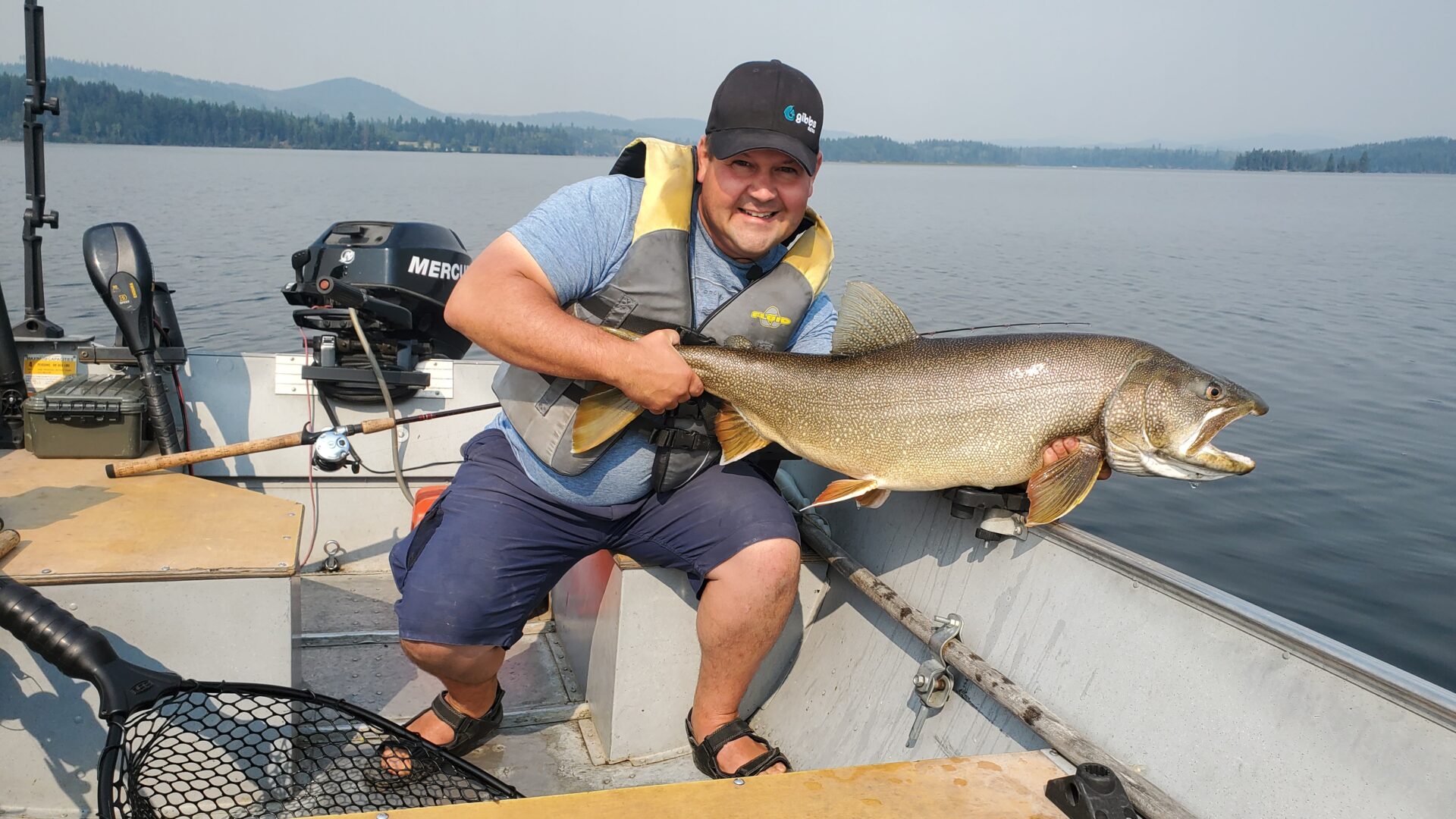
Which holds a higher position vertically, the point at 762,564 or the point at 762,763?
the point at 762,564

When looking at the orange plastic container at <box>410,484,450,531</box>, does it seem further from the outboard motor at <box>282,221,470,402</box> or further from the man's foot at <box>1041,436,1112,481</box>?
the man's foot at <box>1041,436,1112,481</box>

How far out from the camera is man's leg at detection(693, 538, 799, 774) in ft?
11.0

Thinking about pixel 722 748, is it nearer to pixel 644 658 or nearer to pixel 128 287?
pixel 644 658

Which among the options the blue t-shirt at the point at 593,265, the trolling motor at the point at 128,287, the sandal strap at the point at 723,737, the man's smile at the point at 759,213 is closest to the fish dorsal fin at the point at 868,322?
the man's smile at the point at 759,213

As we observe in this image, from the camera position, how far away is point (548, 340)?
10.2 ft

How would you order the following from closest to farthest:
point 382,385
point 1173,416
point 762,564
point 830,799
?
point 830,799 → point 1173,416 → point 762,564 → point 382,385

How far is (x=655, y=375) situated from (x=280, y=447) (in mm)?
2034

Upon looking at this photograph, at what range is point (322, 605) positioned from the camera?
488 cm

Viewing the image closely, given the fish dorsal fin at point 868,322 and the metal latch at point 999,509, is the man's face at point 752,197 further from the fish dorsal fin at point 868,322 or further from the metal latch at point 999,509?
the metal latch at point 999,509

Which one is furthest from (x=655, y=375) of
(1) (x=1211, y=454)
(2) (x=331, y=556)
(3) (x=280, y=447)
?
(2) (x=331, y=556)

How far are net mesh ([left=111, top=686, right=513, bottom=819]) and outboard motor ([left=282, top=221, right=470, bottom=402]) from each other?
6.93 feet

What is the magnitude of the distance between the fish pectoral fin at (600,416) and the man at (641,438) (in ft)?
0.23

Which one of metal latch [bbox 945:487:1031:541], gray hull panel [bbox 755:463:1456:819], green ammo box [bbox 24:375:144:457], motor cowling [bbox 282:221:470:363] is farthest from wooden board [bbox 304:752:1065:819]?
motor cowling [bbox 282:221:470:363]

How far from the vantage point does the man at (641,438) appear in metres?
3.19
